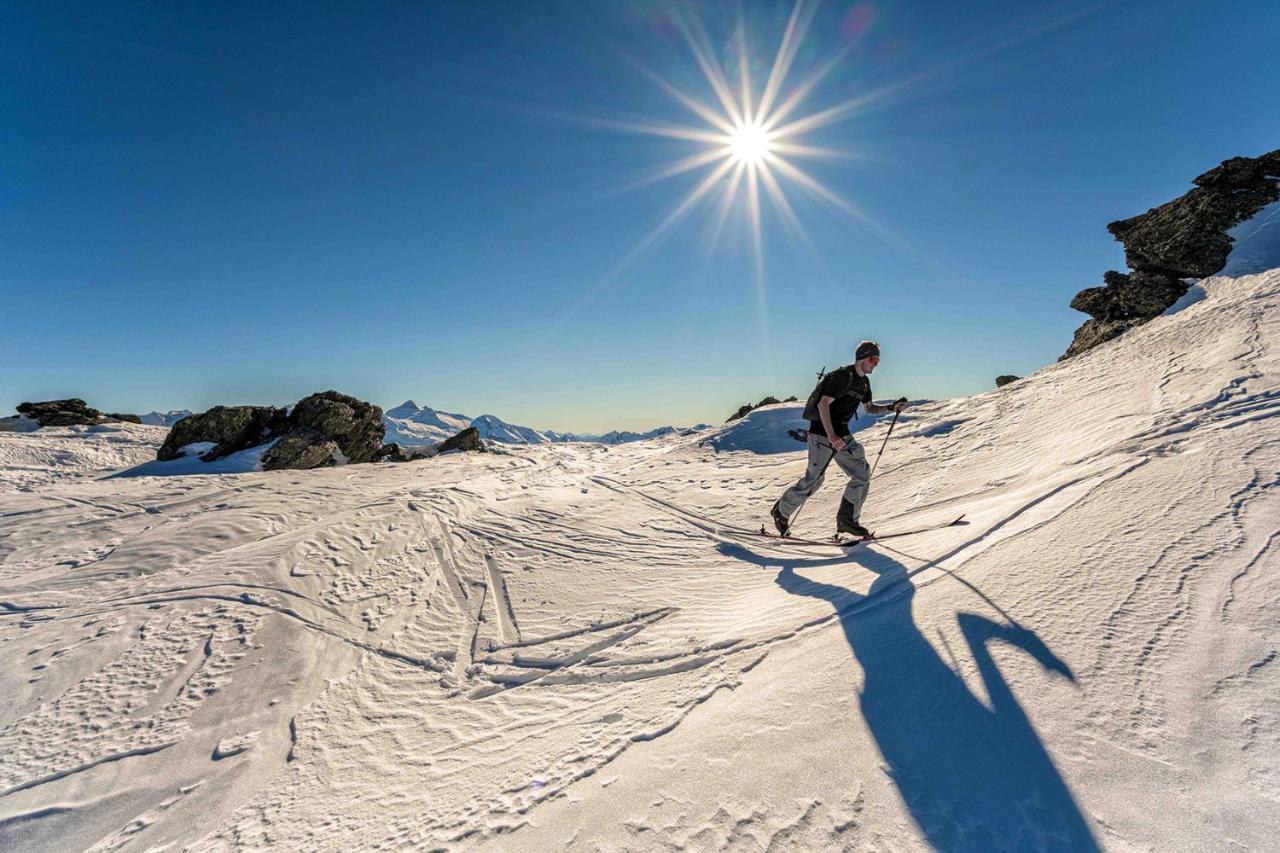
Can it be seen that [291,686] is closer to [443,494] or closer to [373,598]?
[373,598]

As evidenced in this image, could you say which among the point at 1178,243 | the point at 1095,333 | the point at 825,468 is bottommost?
the point at 825,468

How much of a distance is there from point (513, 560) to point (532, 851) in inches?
203

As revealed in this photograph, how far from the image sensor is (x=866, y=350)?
5.87m

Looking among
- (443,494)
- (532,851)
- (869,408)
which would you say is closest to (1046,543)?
(869,408)

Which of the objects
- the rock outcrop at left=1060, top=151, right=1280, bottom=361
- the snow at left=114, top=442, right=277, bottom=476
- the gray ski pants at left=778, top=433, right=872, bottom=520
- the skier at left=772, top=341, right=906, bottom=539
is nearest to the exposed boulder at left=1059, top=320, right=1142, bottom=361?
the rock outcrop at left=1060, top=151, right=1280, bottom=361

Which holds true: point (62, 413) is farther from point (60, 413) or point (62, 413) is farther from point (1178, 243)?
point (1178, 243)

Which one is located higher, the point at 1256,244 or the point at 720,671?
the point at 1256,244

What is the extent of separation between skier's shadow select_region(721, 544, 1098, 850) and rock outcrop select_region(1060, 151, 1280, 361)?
46.8ft

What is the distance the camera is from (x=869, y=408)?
21.0ft

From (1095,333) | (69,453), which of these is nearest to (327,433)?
(69,453)

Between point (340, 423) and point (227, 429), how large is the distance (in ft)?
11.6

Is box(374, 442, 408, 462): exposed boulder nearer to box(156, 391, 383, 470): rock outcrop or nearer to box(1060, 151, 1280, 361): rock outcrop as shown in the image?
box(156, 391, 383, 470): rock outcrop

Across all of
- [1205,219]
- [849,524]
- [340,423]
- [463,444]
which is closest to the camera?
[849,524]

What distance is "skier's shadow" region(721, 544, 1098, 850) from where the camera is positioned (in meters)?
1.76
